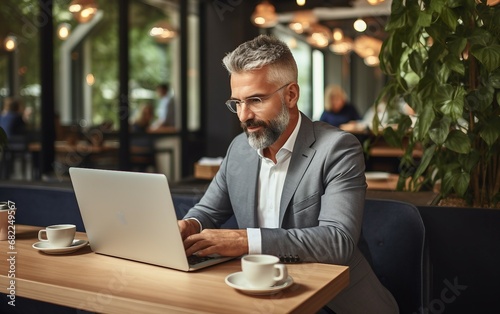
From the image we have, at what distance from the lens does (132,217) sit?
5.34 feet

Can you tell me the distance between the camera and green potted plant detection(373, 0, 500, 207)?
2234 millimetres

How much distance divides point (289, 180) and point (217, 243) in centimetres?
40

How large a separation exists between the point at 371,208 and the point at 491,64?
69 cm

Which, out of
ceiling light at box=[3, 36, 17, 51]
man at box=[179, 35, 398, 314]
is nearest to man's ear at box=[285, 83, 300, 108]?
man at box=[179, 35, 398, 314]

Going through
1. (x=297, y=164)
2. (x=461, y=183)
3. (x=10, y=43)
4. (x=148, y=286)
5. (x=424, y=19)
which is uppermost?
(x=10, y=43)

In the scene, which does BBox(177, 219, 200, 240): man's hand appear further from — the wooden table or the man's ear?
the man's ear

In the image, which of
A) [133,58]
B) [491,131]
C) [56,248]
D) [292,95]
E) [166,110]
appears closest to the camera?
[56,248]

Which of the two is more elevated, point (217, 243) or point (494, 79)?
point (494, 79)

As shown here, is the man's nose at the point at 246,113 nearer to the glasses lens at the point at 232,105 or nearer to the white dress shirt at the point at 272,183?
the glasses lens at the point at 232,105

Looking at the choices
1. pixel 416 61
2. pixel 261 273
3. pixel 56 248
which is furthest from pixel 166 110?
pixel 261 273

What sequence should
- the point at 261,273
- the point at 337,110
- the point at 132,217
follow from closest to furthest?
the point at 261,273 → the point at 132,217 → the point at 337,110

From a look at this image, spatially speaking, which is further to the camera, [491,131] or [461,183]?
[461,183]

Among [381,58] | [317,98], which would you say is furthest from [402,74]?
[317,98]

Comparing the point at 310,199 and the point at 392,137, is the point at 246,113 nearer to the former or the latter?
the point at 310,199
